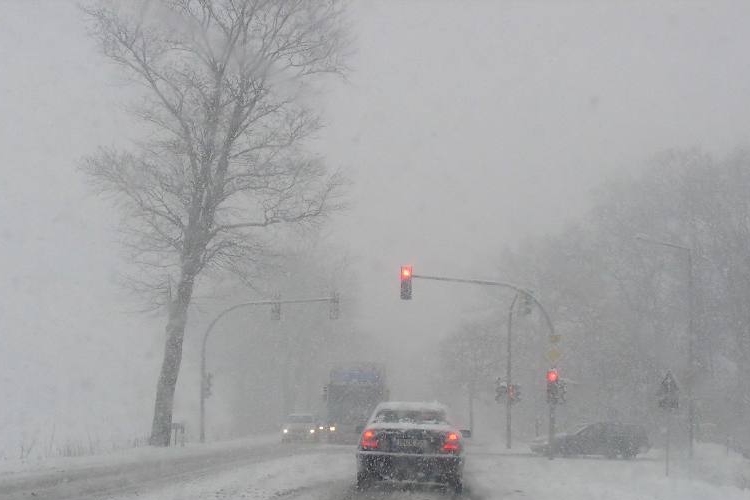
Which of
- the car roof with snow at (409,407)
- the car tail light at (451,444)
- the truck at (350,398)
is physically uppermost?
the car roof with snow at (409,407)

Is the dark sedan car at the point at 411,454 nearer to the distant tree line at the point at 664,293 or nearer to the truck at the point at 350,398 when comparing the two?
the truck at the point at 350,398

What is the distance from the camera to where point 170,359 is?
2558 cm

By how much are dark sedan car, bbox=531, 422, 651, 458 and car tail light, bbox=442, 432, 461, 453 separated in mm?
22172

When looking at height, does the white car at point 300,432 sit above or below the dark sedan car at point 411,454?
below

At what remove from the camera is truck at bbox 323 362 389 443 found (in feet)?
121

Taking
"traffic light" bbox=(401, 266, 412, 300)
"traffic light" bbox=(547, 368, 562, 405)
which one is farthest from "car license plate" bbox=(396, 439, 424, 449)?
"traffic light" bbox=(547, 368, 562, 405)

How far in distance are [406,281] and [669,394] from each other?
405 inches

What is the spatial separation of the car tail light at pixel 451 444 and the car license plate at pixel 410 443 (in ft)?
1.17

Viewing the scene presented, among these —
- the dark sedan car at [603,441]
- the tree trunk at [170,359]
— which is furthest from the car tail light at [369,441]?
the dark sedan car at [603,441]

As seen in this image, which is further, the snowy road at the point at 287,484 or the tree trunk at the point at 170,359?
the tree trunk at the point at 170,359

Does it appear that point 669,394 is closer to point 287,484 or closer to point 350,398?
point 287,484

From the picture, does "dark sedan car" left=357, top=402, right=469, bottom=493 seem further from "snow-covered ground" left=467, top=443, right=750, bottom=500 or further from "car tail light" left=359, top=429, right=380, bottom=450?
"snow-covered ground" left=467, top=443, right=750, bottom=500

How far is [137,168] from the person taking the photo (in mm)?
24391

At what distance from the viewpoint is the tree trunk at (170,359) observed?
83.3 feet
